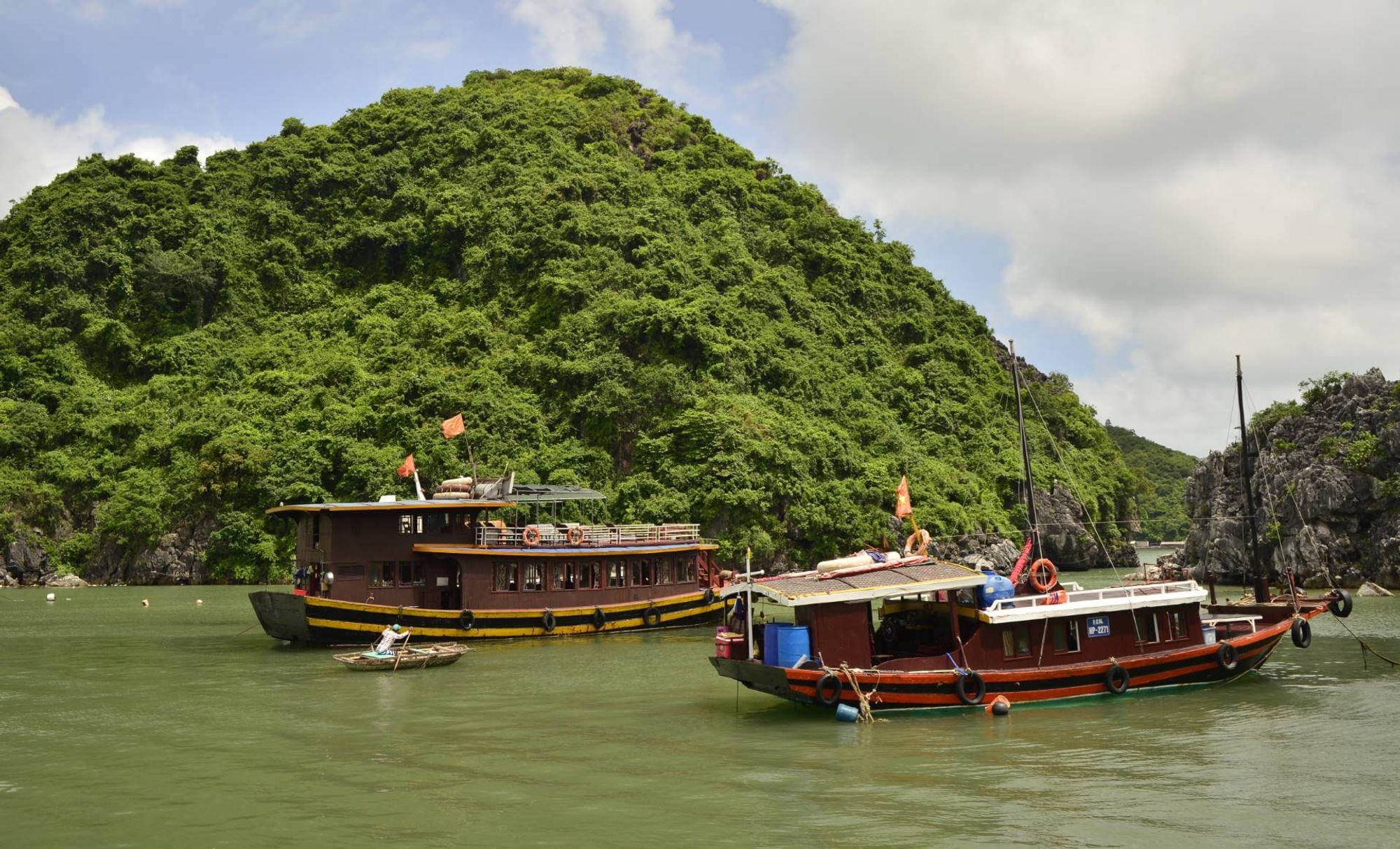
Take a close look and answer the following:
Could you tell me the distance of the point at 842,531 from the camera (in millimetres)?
60750

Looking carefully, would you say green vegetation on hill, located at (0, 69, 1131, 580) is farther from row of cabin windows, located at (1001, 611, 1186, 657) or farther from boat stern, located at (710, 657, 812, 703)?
boat stern, located at (710, 657, 812, 703)

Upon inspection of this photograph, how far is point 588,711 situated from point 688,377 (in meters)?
46.4

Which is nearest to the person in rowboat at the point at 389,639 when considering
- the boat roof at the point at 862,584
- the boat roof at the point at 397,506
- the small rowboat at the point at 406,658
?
the small rowboat at the point at 406,658

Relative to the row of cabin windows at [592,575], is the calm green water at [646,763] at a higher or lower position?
lower

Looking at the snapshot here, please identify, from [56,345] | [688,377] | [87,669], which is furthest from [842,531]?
[56,345]

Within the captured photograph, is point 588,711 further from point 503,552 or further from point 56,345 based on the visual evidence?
point 56,345

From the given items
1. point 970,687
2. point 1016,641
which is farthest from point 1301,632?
point 970,687

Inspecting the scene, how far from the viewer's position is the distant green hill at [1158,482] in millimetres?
126188

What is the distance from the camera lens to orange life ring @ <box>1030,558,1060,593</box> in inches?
841

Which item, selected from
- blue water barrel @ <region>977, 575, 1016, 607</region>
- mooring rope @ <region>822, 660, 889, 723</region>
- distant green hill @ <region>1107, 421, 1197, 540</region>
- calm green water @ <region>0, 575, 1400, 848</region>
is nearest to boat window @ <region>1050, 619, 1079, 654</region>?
calm green water @ <region>0, 575, 1400, 848</region>

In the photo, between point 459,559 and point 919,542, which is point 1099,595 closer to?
point 919,542

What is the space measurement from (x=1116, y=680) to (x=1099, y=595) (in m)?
1.64

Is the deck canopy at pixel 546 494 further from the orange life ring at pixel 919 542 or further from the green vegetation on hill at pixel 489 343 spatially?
the green vegetation on hill at pixel 489 343

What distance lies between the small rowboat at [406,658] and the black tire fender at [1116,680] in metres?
15.1
